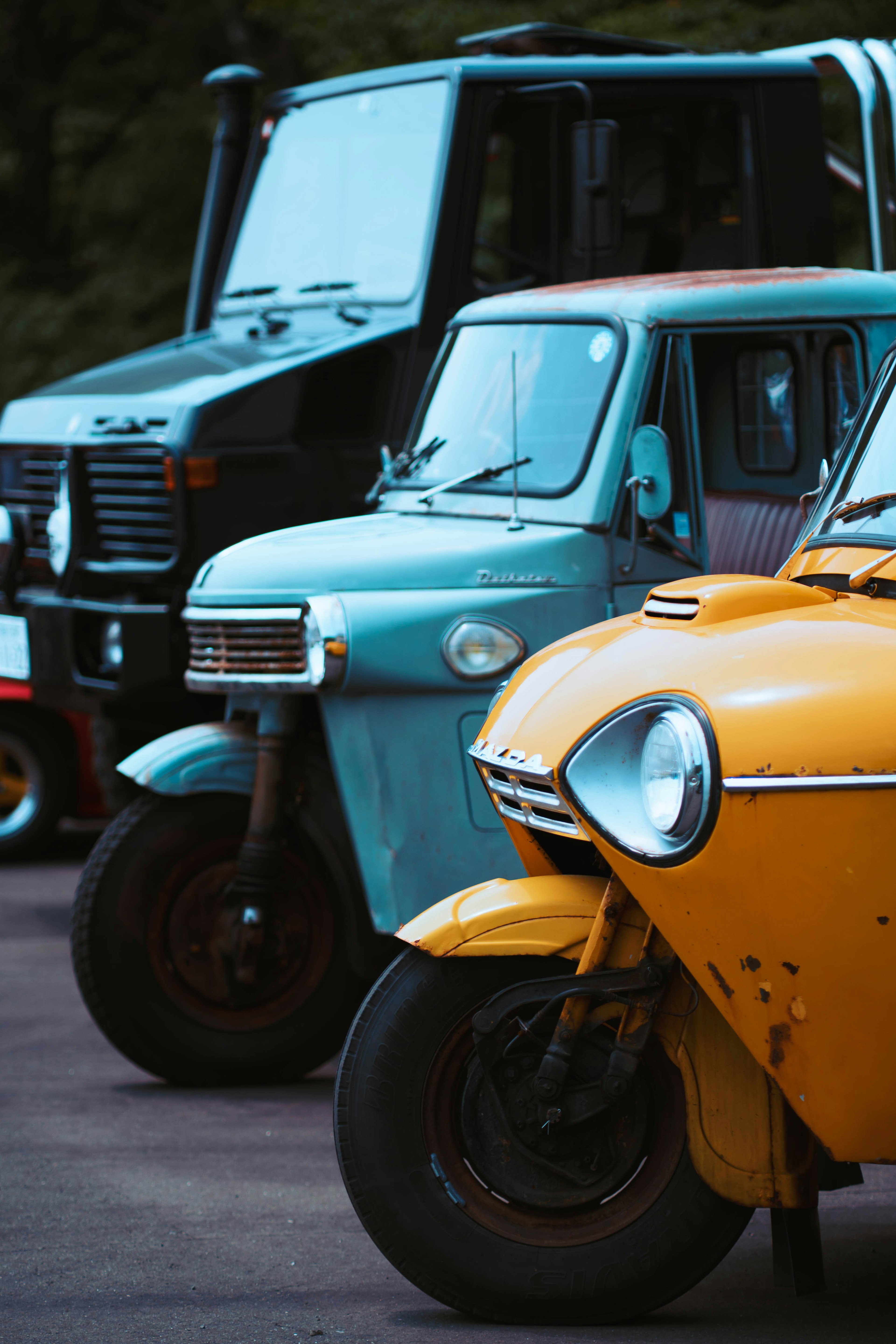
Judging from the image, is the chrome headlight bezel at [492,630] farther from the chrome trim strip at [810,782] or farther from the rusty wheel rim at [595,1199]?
the chrome trim strip at [810,782]

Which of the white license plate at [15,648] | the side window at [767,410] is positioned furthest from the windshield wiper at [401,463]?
the white license plate at [15,648]

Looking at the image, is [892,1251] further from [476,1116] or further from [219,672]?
[219,672]

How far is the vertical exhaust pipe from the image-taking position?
31.0ft

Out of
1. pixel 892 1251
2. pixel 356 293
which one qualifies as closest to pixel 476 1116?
pixel 892 1251

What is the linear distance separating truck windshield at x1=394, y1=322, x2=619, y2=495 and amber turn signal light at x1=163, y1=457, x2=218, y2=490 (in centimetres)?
123

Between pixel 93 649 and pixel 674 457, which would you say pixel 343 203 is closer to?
pixel 93 649

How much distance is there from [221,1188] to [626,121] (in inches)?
212

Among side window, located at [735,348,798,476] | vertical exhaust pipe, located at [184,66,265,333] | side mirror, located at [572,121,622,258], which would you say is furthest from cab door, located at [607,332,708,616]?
vertical exhaust pipe, located at [184,66,265,333]

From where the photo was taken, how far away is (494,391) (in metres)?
6.28

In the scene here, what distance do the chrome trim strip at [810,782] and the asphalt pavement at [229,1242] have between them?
1.14 meters

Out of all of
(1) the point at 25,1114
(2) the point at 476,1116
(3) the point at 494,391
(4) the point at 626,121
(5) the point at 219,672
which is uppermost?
(4) the point at 626,121

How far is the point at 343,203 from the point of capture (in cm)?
854

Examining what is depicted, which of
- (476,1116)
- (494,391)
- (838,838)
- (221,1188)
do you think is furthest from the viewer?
(494,391)

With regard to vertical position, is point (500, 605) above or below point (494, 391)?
below
